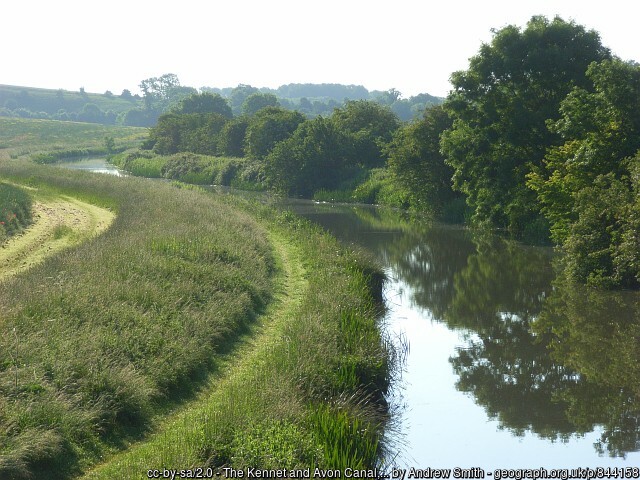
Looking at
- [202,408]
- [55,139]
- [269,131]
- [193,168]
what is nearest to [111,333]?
[202,408]

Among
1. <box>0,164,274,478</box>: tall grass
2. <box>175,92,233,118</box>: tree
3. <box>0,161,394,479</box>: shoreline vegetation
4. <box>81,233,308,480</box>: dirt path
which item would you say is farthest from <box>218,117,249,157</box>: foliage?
<box>81,233,308,480</box>: dirt path

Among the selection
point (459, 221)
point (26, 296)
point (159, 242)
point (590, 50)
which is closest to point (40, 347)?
point (26, 296)

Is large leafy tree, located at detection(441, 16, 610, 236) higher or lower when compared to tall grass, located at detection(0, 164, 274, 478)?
higher

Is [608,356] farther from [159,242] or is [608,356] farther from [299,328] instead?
[159,242]

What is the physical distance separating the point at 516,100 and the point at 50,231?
73.5 ft

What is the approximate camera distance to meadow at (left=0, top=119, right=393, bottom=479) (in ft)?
31.7

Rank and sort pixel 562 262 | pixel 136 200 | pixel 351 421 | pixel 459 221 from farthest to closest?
pixel 459 221 < pixel 136 200 < pixel 562 262 < pixel 351 421

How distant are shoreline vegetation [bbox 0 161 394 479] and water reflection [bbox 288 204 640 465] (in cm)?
219

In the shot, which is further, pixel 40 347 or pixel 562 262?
pixel 562 262

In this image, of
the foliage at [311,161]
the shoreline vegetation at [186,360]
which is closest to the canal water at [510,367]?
the shoreline vegetation at [186,360]

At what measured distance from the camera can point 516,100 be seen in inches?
1414

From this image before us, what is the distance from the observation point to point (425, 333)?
65.5 ft

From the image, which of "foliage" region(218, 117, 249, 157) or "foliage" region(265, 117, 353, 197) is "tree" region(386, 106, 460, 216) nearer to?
"foliage" region(265, 117, 353, 197)

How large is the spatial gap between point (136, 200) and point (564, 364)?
23384 mm
